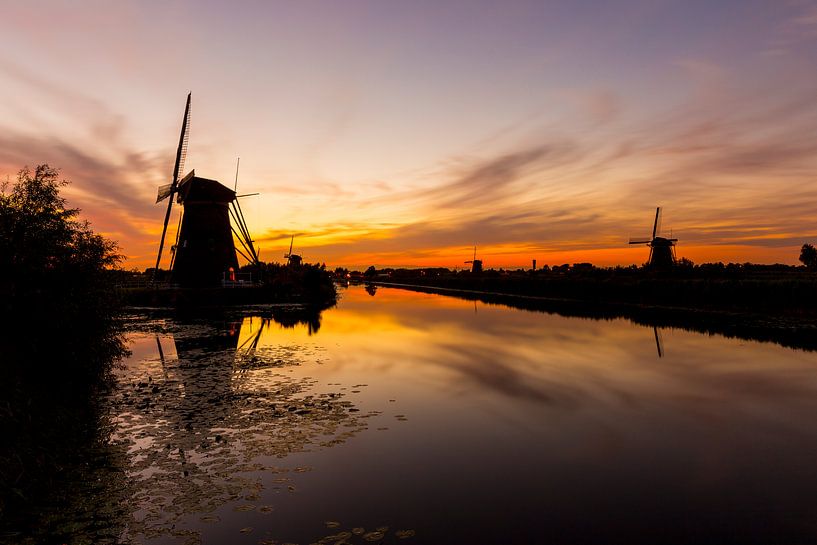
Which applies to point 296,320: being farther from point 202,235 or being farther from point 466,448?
point 466,448

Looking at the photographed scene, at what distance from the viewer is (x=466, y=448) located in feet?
36.0

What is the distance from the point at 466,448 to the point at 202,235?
160 feet

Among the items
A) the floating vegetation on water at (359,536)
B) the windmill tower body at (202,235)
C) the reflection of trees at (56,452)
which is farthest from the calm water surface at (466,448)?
the windmill tower body at (202,235)

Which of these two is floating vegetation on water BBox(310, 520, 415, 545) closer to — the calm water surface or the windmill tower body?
the calm water surface

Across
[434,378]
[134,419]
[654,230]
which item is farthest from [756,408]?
[654,230]

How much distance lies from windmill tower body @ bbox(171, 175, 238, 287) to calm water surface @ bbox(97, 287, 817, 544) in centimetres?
3251

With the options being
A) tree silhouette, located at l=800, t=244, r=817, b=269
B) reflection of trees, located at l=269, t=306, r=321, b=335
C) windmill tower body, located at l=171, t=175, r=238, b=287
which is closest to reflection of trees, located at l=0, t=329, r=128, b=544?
reflection of trees, located at l=269, t=306, r=321, b=335

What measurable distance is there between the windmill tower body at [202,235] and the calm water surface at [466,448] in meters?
32.5

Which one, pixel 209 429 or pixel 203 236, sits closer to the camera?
pixel 209 429

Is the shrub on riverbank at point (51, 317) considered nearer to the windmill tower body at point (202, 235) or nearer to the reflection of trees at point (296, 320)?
the reflection of trees at point (296, 320)

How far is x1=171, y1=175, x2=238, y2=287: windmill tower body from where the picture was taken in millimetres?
52406

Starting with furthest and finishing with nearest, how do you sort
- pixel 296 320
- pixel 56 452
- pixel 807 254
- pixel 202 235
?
pixel 807 254, pixel 202 235, pixel 296 320, pixel 56 452

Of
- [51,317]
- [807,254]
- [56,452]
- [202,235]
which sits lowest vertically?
[56,452]

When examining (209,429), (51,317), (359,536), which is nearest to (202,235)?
(51,317)
